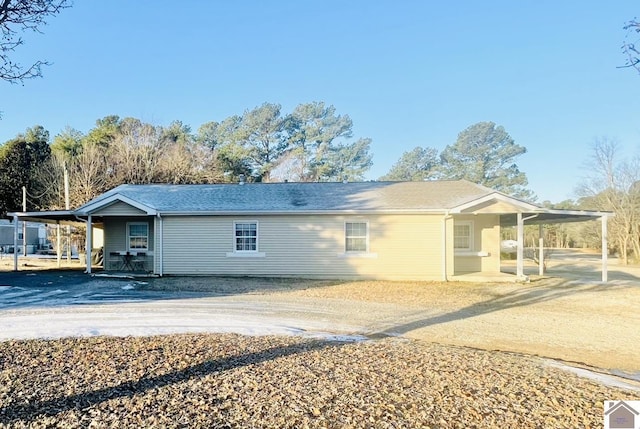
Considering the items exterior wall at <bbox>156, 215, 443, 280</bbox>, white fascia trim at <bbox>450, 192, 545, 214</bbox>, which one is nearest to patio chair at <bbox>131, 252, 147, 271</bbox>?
exterior wall at <bbox>156, 215, 443, 280</bbox>

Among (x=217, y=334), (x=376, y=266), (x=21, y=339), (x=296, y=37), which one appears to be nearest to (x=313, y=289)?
(x=376, y=266)

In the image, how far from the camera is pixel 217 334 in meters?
6.72

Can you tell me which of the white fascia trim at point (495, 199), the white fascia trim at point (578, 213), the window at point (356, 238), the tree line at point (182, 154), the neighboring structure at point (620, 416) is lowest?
the neighboring structure at point (620, 416)

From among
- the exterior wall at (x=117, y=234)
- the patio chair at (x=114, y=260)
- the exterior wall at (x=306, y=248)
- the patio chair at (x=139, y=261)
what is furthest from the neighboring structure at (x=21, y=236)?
the exterior wall at (x=306, y=248)

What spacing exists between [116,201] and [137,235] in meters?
2.25

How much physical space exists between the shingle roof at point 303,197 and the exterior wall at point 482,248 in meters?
1.08

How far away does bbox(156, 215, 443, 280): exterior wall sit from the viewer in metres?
16.5

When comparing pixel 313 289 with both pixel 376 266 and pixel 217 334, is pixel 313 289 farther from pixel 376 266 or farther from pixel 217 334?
pixel 217 334

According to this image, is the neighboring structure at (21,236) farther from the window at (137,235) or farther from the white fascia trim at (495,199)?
the white fascia trim at (495,199)

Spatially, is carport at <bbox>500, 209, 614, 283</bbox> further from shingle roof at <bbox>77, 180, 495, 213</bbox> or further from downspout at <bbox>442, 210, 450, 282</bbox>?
downspout at <bbox>442, 210, 450, 282</bbox>

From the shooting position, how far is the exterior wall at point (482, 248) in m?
17.5

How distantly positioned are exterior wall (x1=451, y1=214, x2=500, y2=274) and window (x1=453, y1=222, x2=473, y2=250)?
16 cm

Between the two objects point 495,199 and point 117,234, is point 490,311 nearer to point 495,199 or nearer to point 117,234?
point 495,199

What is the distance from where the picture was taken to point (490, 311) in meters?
10.1
